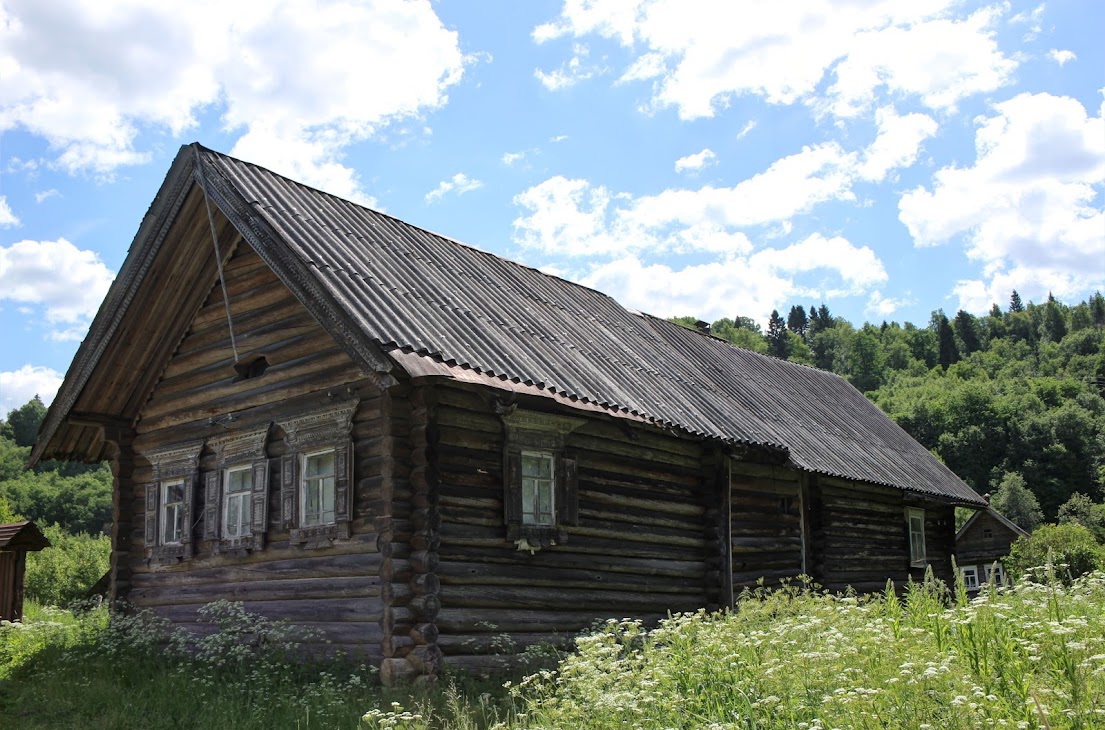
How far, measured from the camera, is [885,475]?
1989 cm

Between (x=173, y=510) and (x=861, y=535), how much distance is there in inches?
512

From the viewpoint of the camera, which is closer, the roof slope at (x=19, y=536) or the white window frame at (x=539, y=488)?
the white window frame at (x=539, y=488)

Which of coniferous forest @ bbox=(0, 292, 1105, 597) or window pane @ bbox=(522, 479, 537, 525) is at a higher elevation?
coniferous forest @ bbox=(0, 292, 1105, 597)

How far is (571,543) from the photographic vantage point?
12516 mm

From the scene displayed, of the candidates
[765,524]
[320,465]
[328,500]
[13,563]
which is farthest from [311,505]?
[13,563]

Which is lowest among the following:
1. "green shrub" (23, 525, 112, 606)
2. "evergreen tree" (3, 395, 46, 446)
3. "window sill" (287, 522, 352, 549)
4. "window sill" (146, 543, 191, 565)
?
"green shrub" (23, 525, 112, 606)

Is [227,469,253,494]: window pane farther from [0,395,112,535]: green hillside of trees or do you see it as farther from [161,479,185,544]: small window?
[0,395,112,535]: green hillside of trees

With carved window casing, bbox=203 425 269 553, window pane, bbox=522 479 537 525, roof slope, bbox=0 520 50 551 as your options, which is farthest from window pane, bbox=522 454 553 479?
roof slope, bbox=0 520 50 551

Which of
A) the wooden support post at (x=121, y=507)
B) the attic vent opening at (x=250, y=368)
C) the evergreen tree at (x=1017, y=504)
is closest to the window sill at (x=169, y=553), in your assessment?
the wooden support post at (x=121, y=507)

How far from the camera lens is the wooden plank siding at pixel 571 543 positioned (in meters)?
11.1

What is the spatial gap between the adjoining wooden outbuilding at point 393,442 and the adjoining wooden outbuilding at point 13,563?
187 cm

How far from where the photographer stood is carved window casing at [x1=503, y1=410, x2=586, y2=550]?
1169 centimetres

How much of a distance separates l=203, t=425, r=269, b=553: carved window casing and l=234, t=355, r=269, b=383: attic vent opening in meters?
0.83

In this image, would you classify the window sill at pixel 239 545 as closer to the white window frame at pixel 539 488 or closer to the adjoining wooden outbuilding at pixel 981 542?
the white window frame at pixel 539 488
